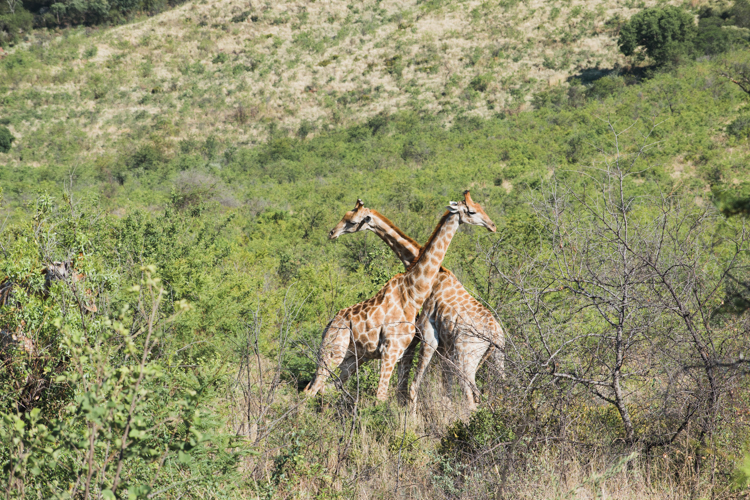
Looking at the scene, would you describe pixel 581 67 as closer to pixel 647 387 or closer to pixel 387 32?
pixel 387 32

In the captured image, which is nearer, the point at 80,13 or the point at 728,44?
the point at 728,44

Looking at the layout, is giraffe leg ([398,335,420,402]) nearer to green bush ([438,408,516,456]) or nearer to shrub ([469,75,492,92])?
green bush ([438,408,516,456])

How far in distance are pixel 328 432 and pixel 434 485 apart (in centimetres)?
112

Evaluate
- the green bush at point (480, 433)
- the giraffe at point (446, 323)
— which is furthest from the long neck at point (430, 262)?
the green bush at point (480, 433)

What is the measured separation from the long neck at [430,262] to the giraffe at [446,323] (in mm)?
172

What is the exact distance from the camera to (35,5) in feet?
181

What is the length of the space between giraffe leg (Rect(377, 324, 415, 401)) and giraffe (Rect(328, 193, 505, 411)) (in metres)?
0.19

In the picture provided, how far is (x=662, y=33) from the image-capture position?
96.8ft

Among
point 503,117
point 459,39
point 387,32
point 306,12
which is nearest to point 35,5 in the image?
point 306,12

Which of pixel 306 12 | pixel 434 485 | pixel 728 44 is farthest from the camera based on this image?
pixel 306 12

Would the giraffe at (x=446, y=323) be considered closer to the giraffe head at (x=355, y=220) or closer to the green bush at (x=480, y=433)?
the giraffe head at (x=355, y=220)

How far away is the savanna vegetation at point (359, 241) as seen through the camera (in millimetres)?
3477

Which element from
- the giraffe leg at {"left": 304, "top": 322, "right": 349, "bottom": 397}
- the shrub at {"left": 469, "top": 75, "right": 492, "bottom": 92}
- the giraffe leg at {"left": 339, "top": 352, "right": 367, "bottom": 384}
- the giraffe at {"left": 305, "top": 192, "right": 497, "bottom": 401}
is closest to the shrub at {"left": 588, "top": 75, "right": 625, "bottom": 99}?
the shrub at {"left": 469, "top": 75, "right": 492, "bottom": 92}

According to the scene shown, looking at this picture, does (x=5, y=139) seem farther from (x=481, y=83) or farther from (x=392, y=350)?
(x=392, y=350)
